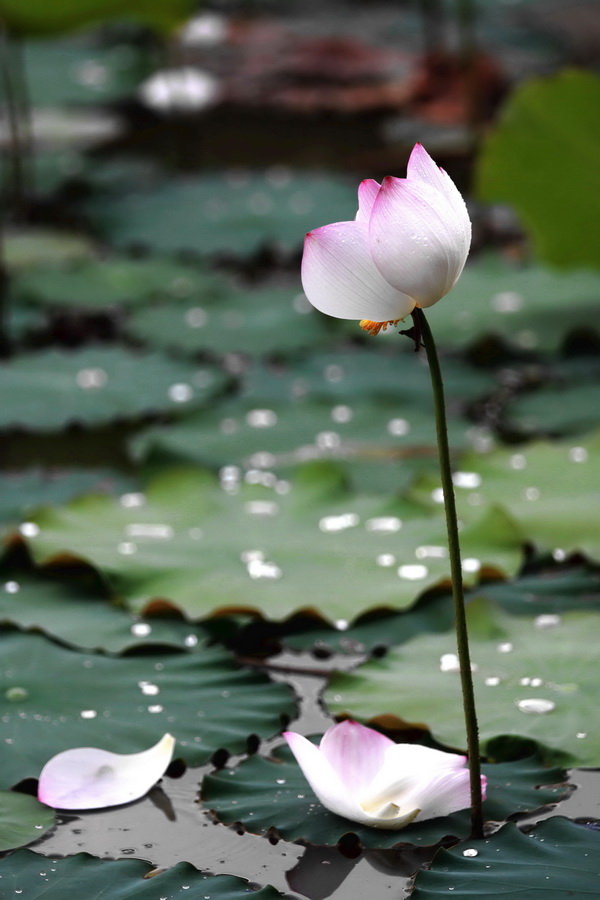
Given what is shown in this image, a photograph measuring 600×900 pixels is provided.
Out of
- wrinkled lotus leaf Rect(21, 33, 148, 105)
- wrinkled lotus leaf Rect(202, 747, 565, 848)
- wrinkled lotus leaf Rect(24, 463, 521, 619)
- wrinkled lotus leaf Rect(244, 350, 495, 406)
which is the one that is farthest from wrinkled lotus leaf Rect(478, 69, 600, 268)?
wrinkled lotus leaf Rect(21, 33, 148, 105)

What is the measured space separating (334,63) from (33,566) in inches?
150

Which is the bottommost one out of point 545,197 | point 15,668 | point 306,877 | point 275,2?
point 306,877

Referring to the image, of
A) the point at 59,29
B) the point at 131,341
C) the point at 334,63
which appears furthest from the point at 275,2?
the point at 131,341

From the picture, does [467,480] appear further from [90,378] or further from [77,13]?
[77,13]

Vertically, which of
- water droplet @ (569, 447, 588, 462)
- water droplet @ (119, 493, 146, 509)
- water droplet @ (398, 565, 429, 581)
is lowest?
water droplet @ (398, 565, 429, 581)

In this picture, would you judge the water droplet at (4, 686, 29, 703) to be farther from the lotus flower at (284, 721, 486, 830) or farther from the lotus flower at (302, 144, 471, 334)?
the lotus flower at (302, 144, 471, 334)

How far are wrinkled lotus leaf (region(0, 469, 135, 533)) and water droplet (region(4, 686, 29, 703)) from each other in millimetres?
492

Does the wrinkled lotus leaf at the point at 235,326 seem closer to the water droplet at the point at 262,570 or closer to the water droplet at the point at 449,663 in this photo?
the water droplet at the point at 262,570

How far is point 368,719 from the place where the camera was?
1054 millimetres

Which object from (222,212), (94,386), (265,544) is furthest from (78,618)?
(222,212)

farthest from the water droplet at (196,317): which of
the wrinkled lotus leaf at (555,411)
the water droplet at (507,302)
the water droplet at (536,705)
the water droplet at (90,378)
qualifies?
the water droplet at (536,705)

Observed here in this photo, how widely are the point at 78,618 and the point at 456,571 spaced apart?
1.82ft

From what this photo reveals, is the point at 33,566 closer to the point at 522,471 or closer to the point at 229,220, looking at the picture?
the point at 522,471

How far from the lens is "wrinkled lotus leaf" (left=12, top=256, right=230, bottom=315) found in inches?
98.1
